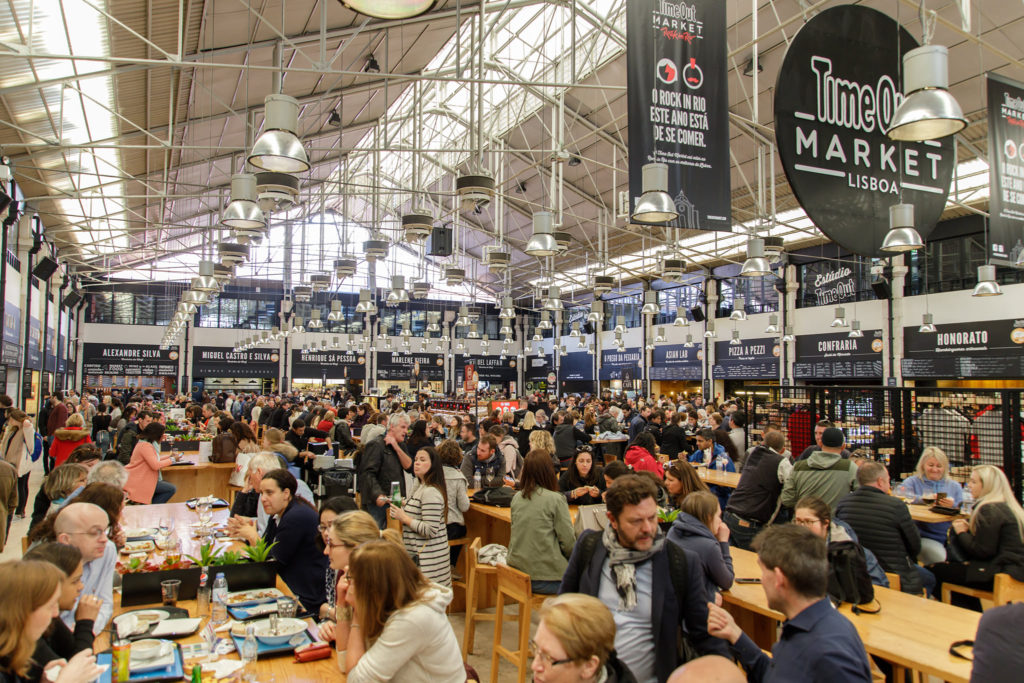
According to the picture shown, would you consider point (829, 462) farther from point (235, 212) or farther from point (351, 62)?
point (351, 62)

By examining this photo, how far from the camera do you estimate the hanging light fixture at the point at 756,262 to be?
9188 mm

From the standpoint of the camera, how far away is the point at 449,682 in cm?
261

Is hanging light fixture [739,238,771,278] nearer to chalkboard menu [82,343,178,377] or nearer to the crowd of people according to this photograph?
the crowd of people

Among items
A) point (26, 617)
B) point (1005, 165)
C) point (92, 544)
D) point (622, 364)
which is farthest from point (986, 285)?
point (622, 364)

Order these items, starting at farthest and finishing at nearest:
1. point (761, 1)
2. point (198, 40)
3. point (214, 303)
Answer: point (214, 303) → point (761, 1) → point (198, 40)

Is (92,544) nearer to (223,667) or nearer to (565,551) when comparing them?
(223,667)

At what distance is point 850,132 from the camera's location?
4293mm

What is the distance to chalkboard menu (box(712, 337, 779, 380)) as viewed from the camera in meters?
22.6

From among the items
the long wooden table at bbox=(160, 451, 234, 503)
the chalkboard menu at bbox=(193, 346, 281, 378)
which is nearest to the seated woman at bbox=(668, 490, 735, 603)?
the long wooden table at bbox=(160, 451, 234, 503)

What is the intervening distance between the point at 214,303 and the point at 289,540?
34.1m

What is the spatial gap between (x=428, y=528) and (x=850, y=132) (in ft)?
12.2

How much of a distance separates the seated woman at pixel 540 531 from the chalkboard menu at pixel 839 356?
17448mm

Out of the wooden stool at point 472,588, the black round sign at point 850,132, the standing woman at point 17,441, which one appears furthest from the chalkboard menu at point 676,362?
the wooden stool at point 472,588

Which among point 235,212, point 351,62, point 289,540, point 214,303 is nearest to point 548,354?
point 214,303
